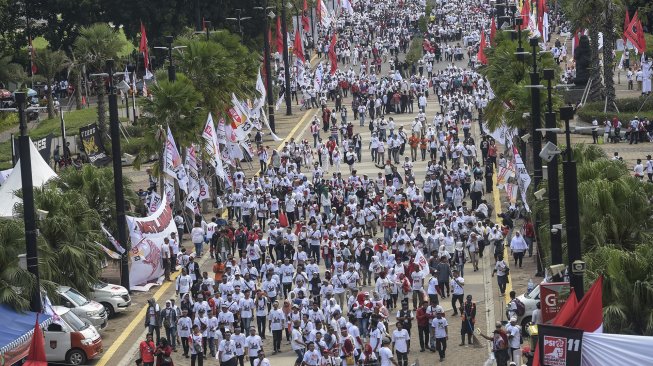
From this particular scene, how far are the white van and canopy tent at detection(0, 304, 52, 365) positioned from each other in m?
0.96

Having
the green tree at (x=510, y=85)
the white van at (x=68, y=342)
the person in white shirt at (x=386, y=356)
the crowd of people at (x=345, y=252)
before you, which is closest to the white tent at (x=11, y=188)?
the crowd of people at (x=345, y=252)

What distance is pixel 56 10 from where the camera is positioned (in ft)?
283

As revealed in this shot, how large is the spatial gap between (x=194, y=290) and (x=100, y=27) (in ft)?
113

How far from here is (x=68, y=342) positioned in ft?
118

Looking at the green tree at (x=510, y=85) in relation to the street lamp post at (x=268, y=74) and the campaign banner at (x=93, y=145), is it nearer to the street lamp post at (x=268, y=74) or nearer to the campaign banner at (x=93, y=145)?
the campaign banner at (x=93, y=145)

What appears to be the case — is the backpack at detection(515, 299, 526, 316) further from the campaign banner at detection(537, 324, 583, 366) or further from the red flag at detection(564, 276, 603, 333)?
the campaign banner at detection(537, 324, 583, 366)

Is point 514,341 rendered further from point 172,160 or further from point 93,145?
point 93,145

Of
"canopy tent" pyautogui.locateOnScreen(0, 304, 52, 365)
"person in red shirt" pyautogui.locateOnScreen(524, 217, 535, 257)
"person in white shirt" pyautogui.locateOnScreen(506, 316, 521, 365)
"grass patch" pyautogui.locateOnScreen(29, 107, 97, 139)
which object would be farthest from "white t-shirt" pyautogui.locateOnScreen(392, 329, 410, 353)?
"grass patch" pyautogui.locateOnScreen(29, 107, 97, 139)

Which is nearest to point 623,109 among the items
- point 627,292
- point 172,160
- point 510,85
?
point 510,85

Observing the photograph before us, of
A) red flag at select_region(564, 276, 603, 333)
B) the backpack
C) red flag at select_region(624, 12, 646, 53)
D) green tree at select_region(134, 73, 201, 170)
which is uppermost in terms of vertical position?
red flag at select_region(624, 12, 646, 53)

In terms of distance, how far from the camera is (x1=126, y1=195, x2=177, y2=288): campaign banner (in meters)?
43.2

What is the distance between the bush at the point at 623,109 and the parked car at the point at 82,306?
110 feet

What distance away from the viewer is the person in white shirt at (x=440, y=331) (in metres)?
34.8

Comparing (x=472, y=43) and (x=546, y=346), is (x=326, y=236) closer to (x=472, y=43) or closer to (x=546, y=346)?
(x=546, y=346)
